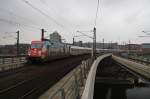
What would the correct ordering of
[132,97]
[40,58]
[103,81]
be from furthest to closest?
[103,81]
[40,58]
[132,97]

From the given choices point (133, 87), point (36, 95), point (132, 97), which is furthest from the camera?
point (133, 87)

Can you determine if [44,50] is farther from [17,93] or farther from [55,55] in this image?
[17,93]

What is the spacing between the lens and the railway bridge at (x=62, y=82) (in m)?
Result: 12.9

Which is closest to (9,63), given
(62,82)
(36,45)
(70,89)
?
(36,45)

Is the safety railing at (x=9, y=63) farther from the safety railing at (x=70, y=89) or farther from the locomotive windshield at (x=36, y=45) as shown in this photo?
the safety railing at (x=70, y=89)

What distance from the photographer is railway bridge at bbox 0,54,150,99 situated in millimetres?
12883

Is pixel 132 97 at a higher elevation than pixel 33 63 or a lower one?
lower

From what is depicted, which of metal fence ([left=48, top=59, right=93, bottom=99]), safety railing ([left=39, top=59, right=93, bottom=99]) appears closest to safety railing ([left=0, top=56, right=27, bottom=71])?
safety railing ([left=39, top=59, right=93, bottom=99])

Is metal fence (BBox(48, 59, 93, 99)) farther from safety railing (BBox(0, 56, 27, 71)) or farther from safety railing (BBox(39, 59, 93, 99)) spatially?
safety railing (BBox(0, 56, 27, 71))

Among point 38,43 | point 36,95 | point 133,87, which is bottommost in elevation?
point 133,87

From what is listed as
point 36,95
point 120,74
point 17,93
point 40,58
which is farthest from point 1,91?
point 120,74

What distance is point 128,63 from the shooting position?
69.1 m

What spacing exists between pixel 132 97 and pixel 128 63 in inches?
1465

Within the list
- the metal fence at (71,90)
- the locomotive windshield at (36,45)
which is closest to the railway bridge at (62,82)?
the metal fence at (71,90)
